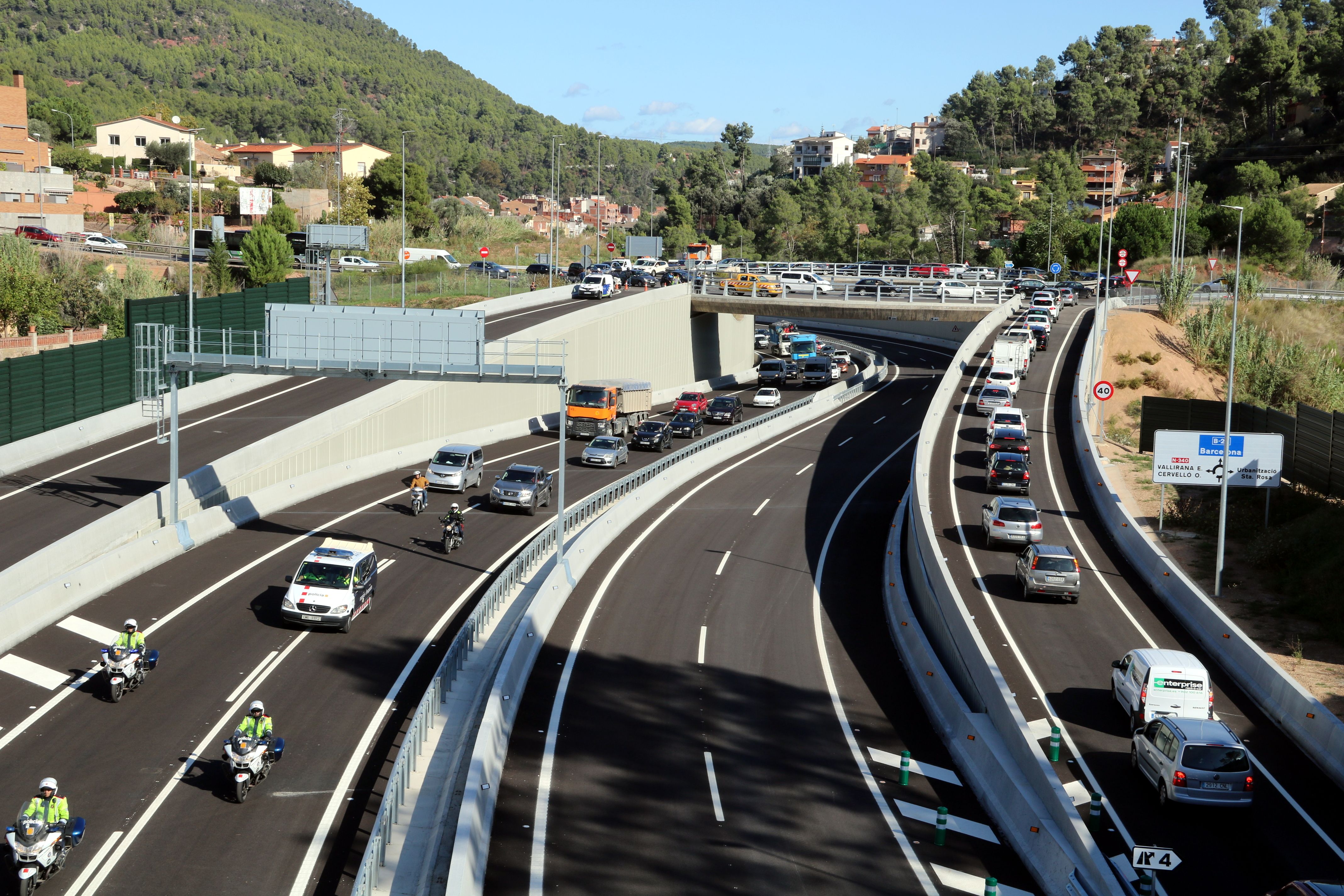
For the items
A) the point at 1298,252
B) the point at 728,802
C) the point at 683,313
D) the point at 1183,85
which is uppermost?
the point at 1183,85

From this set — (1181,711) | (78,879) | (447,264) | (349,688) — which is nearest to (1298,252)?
(447,264)

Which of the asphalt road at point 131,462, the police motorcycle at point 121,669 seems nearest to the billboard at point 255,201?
the asphalt road at point 131,462

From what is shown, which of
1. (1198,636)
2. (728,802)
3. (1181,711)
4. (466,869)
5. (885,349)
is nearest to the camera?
(466,869)

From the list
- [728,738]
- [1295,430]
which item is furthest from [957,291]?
[728,738]

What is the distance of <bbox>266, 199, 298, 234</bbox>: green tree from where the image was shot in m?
93.4

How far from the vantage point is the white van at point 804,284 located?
263 ft

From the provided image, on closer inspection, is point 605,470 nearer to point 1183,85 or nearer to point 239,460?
point 239,460

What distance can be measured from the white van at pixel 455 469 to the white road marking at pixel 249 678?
1550cm

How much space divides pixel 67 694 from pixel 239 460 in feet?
56.3

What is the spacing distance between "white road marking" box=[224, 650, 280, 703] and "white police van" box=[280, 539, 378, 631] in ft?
4.16

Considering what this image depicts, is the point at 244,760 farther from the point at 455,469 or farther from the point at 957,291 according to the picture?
the point at 957,291

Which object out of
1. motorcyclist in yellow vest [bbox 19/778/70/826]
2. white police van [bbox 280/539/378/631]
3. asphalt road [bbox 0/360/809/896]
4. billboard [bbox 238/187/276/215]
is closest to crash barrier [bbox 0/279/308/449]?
asphalt road [bbox 0/360/809/896]

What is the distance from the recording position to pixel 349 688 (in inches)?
910

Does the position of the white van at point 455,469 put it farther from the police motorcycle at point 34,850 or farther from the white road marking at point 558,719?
the police motorcycle at point 34,850
